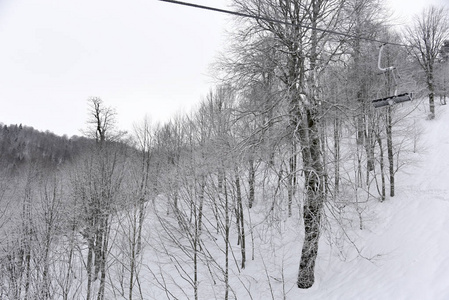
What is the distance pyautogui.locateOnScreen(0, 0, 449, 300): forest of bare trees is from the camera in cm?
809

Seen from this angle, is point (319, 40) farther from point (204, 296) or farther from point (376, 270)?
point (204, 296)

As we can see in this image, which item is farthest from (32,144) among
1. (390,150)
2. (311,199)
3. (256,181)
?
(390,150)

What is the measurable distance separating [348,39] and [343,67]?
148 cm

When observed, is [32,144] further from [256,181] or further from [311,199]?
[311,199]

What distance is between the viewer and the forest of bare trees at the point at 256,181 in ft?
26.6

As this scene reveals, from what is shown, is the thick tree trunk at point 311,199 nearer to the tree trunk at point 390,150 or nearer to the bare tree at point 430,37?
the tree trunk at point 390,150

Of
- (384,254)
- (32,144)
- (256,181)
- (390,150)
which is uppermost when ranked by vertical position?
(32,144)

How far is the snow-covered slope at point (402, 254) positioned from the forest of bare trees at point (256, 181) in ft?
2.06

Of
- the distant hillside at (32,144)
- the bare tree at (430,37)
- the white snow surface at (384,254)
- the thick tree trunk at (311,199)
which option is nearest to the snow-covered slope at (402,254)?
the white snow surface at (384,254)

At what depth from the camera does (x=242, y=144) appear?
852 cm

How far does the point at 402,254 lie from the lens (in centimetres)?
808

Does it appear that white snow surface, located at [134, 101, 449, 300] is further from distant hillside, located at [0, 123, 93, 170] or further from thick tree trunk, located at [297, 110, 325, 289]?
distant hillside, located at [0, 123, 93, 170]

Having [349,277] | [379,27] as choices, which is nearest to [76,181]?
[349,277]

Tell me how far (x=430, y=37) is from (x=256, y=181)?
22.0 m
